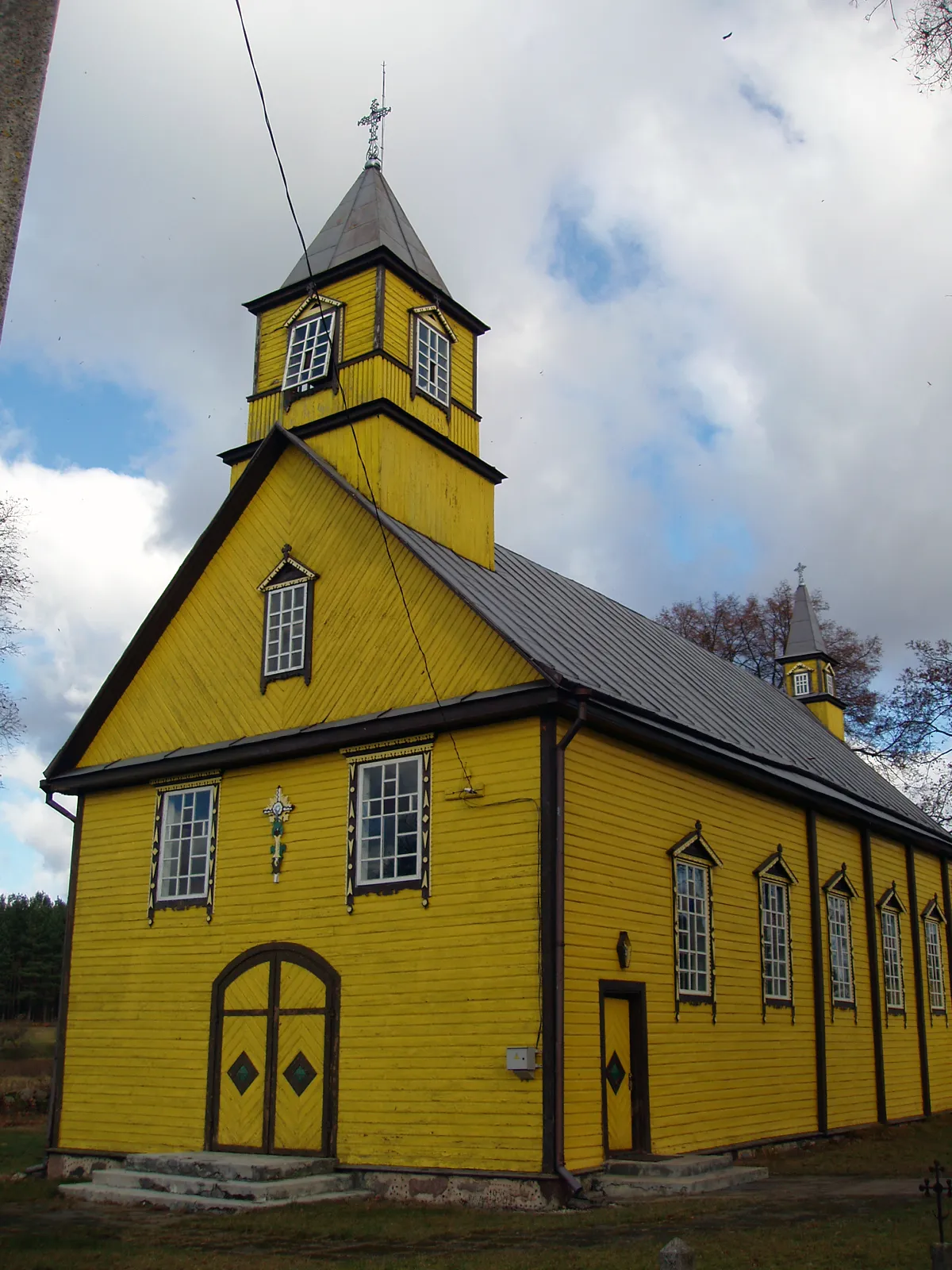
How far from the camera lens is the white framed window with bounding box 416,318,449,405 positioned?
62.0ft

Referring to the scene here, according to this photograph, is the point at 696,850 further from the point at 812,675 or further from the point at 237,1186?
the point at 812,675

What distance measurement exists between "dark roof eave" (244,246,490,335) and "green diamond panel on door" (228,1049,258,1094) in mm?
10956

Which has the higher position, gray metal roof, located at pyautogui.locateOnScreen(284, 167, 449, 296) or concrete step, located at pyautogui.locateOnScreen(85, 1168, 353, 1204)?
gray metal roof, located at pyautogui.locateOnScreen(284, 167, 449, 296)

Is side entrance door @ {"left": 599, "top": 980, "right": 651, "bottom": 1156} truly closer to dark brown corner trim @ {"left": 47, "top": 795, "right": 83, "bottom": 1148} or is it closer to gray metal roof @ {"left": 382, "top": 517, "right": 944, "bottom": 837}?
gray metal roof @ {"left": 382, "top": 517, "right": 944, "bottom": 837}

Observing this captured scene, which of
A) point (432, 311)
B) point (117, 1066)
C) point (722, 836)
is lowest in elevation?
point (117, 1066)

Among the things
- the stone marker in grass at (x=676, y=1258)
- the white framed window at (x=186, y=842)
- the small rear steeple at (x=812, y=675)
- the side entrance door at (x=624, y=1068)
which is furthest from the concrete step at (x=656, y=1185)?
the small rear steeple at (x=812, y=675)

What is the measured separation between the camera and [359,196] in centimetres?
2092

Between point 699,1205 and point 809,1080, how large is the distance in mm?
7089

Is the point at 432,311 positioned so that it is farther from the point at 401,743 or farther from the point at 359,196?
the point at 401,743

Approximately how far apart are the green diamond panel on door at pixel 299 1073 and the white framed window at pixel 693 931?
4702mm

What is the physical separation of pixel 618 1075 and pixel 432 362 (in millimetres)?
10767

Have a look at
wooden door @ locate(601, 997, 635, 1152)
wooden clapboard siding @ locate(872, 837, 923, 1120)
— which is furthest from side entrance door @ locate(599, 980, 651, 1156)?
wooden clapboard siding @ locate(872, 837, 923, 1120)

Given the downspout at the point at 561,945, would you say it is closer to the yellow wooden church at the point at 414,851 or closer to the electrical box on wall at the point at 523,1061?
the yellow wooden church at the point at 414,851

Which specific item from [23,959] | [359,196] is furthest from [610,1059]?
[23,959]
